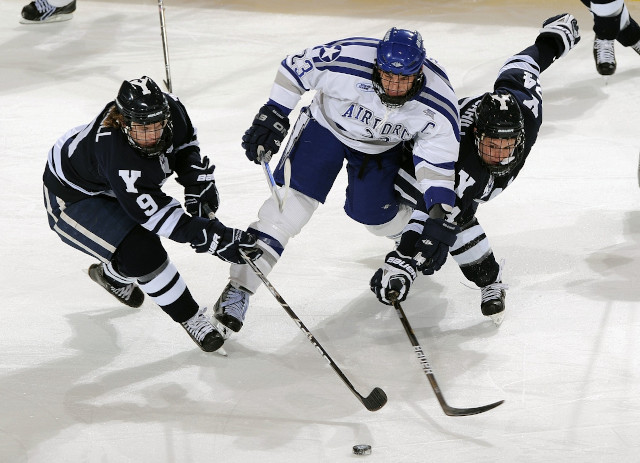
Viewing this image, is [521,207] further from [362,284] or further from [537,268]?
[362,284]

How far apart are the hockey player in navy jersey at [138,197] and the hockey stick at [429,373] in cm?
51

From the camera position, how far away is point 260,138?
323cm

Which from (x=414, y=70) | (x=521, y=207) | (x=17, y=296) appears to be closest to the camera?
(x=414, y=70)

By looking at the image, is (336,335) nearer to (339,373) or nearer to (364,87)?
(339,373)

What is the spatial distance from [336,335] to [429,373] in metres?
0.45

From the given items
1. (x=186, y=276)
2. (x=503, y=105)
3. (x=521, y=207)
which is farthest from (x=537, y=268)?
(x=186, y=276)

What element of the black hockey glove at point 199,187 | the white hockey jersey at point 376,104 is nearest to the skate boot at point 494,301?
the white hockey jersey at point 376,104

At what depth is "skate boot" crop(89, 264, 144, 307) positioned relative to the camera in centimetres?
342

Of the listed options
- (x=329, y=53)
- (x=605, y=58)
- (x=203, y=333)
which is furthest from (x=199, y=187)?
(x=605, y=58)

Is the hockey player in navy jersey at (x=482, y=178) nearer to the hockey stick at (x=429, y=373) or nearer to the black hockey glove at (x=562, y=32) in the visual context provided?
the hockey stick at (x=429, y=373)

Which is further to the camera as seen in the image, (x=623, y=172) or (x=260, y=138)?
(x=623, y=172)

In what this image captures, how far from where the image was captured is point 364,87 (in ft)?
10.5

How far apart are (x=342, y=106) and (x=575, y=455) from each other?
1.33 m

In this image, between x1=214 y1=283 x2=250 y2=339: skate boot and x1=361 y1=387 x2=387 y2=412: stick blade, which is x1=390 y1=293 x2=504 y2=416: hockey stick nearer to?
x1=361 y1=387 x2=387 y2=412: stick blade
